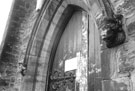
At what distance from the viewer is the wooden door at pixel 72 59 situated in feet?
7.97

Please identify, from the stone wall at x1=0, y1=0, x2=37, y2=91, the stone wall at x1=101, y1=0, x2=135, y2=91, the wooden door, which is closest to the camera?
the stone wall at x1=101, y1=0, x2=135, y2=91

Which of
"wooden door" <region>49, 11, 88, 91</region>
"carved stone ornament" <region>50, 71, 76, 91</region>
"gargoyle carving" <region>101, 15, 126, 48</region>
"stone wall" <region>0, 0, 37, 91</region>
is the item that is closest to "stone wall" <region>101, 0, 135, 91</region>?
"gargoyle carving" <region>101, 15, 126, 48</region>

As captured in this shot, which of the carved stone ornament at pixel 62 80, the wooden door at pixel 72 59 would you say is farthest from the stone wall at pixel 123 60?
the carved stone ornament at pixel 62 80

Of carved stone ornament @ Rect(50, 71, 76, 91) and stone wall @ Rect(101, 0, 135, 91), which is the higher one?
stone wall @ Rect(101, 0, 135, 91)

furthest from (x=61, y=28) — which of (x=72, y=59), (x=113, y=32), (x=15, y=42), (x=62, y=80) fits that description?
(x=113, y=32)

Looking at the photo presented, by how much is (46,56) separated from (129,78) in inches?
86.0

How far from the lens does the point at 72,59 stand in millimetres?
2725

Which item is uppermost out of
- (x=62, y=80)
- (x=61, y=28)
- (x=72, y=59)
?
(x=61, y=28)

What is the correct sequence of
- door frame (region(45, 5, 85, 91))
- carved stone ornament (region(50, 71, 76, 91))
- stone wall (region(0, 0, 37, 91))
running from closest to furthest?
carved stone ornament (region(50, 71, 76, 91))
door frame (region(45, 5, 85, 91))
stone wall (region(0, 0, 37, 91))

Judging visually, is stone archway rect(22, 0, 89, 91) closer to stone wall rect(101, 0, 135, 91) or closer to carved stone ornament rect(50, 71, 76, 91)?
carved stone ornament rect(50, 71, 76, 91)

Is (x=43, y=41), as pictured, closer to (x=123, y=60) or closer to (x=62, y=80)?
(x=62, y=80)

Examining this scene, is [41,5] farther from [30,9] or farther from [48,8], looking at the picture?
[30,9]

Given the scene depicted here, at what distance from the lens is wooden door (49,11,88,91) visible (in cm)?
243

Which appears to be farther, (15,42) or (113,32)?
(15,42)
